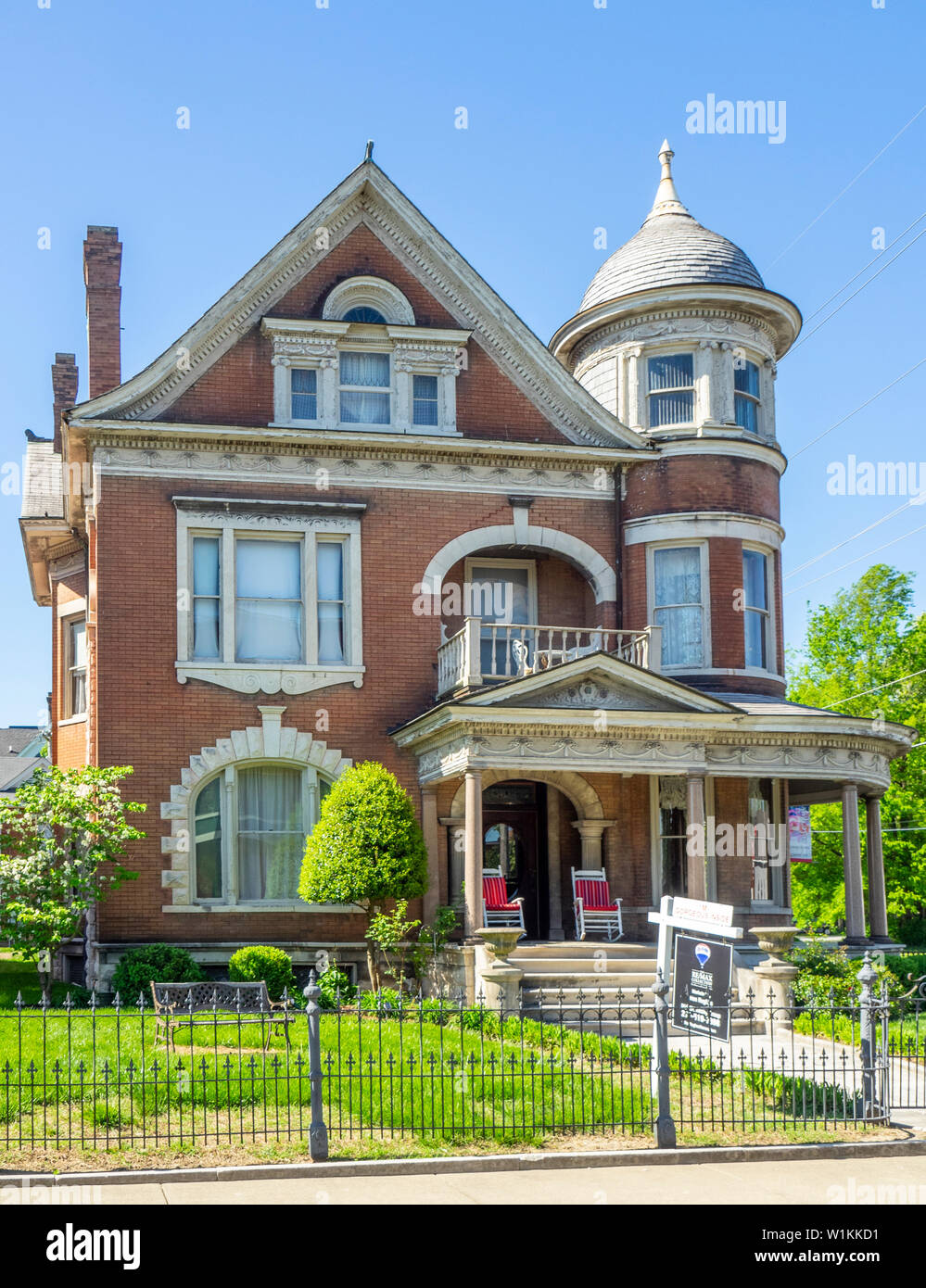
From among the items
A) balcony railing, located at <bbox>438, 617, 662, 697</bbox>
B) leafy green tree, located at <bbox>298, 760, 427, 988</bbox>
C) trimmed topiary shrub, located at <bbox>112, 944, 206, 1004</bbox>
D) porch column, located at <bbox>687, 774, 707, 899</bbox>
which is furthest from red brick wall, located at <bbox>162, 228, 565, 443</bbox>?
trimmed topiary shrub, located at <bbox>112, 944, 206, 1004</bbox>

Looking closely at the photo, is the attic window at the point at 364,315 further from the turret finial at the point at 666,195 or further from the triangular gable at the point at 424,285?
the turret finial at the point at 666,195

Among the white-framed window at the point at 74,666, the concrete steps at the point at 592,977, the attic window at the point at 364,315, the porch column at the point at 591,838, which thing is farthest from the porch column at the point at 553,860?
the attic window at the point at 364,315

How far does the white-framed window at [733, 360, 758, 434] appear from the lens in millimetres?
25328

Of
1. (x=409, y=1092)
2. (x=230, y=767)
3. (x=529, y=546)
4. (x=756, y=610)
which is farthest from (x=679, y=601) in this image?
(x=409, y=1092)

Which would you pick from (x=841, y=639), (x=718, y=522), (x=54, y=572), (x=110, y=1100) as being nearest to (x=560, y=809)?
(x=718, y=522)

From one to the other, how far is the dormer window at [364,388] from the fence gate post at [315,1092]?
1334 centimetres

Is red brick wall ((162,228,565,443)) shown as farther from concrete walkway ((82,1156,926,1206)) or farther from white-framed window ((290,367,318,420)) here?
concrete walkway ((82,1156,926,1206))

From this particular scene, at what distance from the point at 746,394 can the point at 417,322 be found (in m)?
5.75

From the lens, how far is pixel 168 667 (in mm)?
22609

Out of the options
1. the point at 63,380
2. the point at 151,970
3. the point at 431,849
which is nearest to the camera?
the point at 151,970

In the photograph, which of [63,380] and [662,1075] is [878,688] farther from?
[662,1075]

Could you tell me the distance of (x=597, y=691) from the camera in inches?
825

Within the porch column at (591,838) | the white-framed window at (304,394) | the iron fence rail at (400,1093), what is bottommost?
the iron fence rail at (400,1093)

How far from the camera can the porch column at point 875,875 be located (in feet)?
77.4
